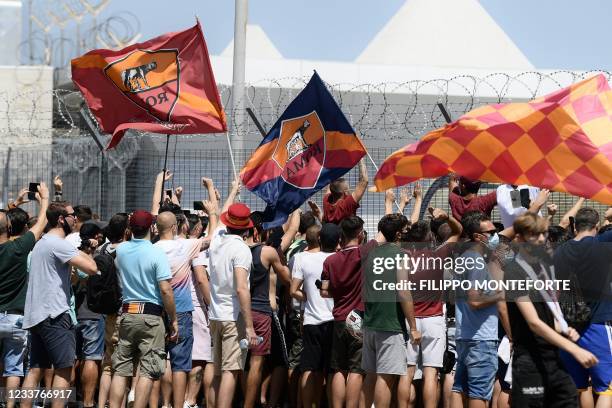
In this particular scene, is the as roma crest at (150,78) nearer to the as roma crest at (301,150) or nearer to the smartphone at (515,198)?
the as roma crest at (301,150)

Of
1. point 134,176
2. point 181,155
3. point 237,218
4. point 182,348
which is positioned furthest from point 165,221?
point 134,176

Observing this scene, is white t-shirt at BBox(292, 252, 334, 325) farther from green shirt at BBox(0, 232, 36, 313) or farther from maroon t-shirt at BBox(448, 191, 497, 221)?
green shirt at BBox(0, 232, 36, 313)

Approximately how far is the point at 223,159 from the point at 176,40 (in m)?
3.18

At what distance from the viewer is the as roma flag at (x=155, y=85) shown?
11602 millimetres

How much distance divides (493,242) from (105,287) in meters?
3.31

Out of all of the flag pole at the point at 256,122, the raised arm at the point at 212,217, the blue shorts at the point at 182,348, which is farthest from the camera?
the flag pole at the point at 256,122

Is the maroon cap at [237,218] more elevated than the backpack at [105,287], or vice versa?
the maroon cap at [237,218]

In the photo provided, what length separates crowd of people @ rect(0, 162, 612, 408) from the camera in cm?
880

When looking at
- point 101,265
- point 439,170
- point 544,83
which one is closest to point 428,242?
point 439,170

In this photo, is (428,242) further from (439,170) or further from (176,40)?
(176,40)

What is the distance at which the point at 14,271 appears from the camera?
9766mm

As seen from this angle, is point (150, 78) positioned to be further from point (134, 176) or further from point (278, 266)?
point (134, 176)

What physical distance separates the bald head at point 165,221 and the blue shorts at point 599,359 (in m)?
3.50

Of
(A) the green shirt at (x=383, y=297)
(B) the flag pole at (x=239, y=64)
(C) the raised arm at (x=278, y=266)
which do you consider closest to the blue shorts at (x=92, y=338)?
(C) the raised arm at (x=278, y=266)
